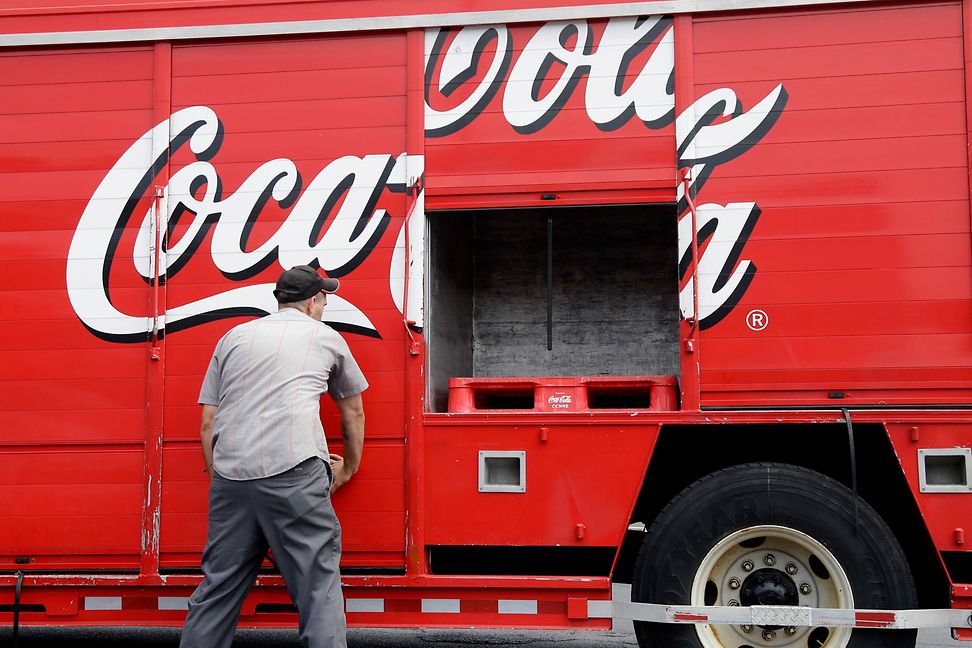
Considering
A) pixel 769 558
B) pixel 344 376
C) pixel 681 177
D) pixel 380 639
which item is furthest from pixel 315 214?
pixel 380 639

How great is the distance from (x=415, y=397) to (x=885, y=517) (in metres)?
2.32

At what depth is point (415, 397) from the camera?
172 inches

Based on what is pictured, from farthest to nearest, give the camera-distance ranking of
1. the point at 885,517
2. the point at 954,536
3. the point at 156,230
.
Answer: the point at 156,230, the point at 885,517, the point at 954,536

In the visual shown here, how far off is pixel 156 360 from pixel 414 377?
4.29 ft

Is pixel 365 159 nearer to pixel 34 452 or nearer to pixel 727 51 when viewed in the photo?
pixel 727 51

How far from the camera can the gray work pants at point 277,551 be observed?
373cm

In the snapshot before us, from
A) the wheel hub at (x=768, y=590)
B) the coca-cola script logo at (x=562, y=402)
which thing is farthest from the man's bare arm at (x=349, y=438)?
the wheel hub at (x=768, y=590)

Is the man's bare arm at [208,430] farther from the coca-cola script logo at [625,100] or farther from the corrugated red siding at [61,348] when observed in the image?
the coca-cola script logo at [625,100]

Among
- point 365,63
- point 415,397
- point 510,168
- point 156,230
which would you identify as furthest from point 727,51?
point 156,230

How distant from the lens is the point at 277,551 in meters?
3.77

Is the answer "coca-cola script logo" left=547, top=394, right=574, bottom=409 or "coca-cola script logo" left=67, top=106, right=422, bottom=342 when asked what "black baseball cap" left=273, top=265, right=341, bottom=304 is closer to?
"coca-cola script logo" left=67, top=106, right=422, bottom=342

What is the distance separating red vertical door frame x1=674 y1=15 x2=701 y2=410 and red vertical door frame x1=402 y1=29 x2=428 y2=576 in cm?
125

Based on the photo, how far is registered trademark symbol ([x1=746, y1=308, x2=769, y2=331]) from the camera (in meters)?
4.20

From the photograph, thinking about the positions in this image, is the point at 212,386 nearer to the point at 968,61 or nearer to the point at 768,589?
the point at 768,589
